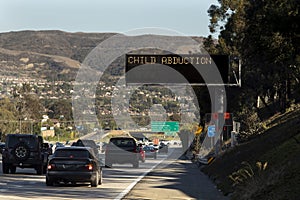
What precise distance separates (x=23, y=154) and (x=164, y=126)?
62.3 m

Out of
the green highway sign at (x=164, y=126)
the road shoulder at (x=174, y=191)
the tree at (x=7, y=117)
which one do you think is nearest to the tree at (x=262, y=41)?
the road shoulder at (x=174, y=191)

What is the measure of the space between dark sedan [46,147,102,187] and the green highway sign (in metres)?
68.4

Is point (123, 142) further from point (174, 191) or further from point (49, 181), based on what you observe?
point (174, 191)

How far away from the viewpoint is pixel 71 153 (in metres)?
27.2

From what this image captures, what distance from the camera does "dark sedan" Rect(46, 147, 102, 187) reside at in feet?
87.1

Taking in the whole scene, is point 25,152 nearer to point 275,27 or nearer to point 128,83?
point 128,83

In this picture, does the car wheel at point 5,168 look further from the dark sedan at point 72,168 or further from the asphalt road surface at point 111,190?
the dark sedan at point 72,168

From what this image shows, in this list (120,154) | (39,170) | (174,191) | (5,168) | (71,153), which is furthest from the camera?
(120,154)

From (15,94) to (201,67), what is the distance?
11391 cm

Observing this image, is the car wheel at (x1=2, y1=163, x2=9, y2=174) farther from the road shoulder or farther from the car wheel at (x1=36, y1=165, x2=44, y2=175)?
the road shoulder

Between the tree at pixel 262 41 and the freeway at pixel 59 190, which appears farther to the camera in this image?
the tree at pixel 262 41

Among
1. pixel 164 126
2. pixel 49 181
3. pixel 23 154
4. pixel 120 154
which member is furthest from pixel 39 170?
pixel 164 126

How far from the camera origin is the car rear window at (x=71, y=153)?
1067 inches

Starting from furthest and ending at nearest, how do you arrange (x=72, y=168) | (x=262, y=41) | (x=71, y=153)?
(x=262, y=41) → (x=71, y=153) → (x=72, y=168)
